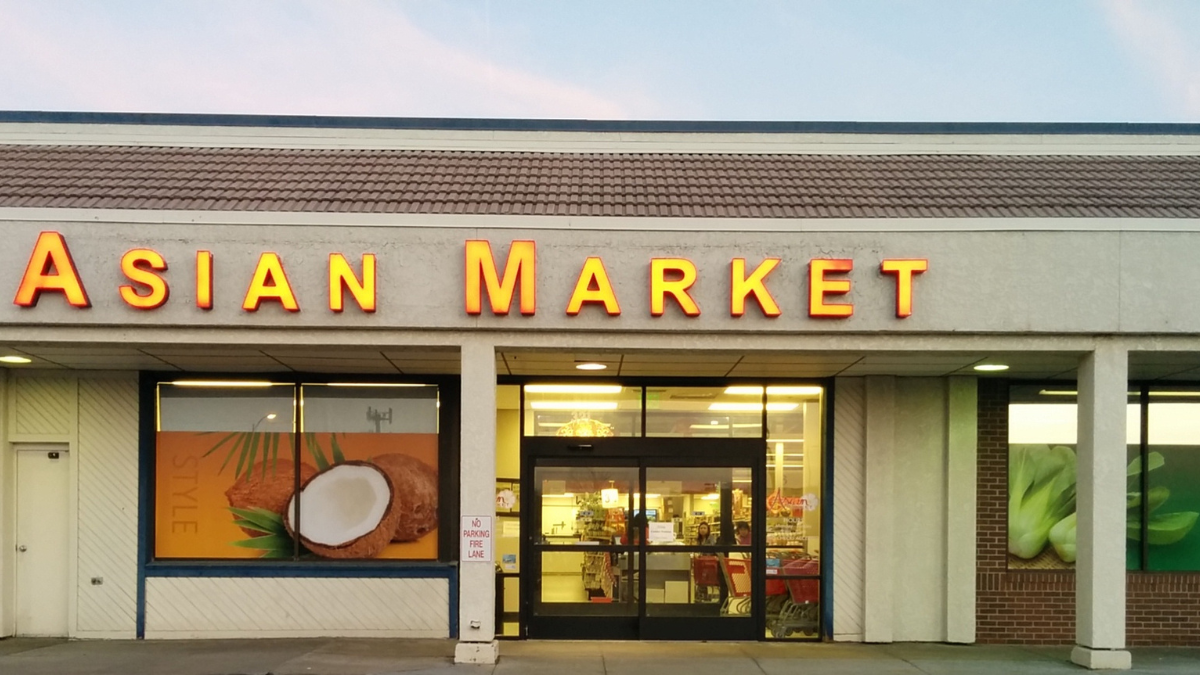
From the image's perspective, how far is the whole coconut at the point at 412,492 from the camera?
11812 millimetres

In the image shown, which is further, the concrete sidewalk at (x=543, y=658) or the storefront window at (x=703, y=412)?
the storefront window at (x=703, y=412)

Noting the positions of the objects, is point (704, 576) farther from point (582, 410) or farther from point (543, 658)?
point (582, 410)

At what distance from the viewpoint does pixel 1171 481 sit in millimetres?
11891

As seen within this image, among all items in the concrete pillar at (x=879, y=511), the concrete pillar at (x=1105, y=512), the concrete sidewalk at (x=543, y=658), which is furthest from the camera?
the concrete pillar at (x=879, y=511)

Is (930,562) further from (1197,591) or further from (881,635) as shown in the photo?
(1197,591)

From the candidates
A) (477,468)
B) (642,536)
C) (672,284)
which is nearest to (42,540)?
(477,468)

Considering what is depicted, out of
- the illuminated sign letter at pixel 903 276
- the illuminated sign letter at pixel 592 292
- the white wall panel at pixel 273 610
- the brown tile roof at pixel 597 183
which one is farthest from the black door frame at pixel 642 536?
the brown tile roof at pixel 597 183

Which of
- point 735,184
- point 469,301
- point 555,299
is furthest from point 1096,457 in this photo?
point 469,301

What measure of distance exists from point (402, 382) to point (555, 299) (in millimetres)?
3207

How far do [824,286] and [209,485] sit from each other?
7.84 meters

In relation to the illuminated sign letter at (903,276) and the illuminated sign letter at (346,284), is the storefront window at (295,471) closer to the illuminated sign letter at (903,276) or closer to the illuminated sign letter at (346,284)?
the illuminated sign letter at (346,284)

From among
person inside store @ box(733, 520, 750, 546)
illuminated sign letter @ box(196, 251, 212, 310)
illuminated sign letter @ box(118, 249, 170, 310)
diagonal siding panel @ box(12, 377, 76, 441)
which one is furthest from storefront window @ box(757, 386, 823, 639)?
diagonal siding panel @ box(12, 377, 76, 441)

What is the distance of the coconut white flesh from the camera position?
11797 mm

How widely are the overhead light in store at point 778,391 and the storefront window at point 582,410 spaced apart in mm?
1226
